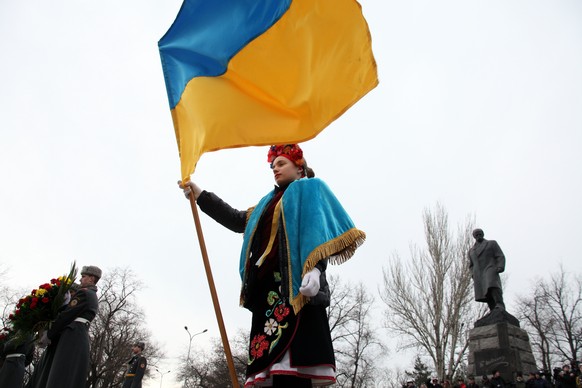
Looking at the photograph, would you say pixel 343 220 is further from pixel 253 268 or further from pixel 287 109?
pixel 287 109

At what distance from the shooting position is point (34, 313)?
4863mm

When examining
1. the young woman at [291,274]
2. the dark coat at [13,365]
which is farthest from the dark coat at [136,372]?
the young woman at [291,274]

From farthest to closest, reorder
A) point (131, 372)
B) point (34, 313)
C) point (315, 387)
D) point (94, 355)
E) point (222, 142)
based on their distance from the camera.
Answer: point (94, 355) < point (131, 372) < point (34, 313) < point (222, 142) < point (315, 387)

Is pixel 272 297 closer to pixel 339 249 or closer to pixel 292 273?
pixel 292 273

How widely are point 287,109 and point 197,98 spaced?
69 cm

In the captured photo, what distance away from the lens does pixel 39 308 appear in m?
4.89

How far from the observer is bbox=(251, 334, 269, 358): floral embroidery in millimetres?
2703

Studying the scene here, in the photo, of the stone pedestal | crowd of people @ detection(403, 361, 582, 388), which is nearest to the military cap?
crowd of people @ detection(403, 361, 582, 388)

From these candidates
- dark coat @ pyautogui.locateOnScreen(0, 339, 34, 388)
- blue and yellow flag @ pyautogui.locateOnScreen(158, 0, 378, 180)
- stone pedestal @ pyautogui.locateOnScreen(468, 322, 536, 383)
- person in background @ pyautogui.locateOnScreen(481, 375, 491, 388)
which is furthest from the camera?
stone pedestal @ pyautogui.locateOnScreen(468, 322, 536, 383)

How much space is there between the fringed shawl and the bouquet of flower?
2.87 metres

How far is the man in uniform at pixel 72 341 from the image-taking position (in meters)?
Answer: 4.63

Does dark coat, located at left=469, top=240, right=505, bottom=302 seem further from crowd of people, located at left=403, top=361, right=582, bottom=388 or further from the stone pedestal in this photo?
crowd of people, located at left=403, top=361, right=582, bottom=388

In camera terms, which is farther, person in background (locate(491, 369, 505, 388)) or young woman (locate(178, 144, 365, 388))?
person in background (locate(491, 369, 505, 388))

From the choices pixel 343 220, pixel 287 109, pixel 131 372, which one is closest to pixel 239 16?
pixel 287 109
